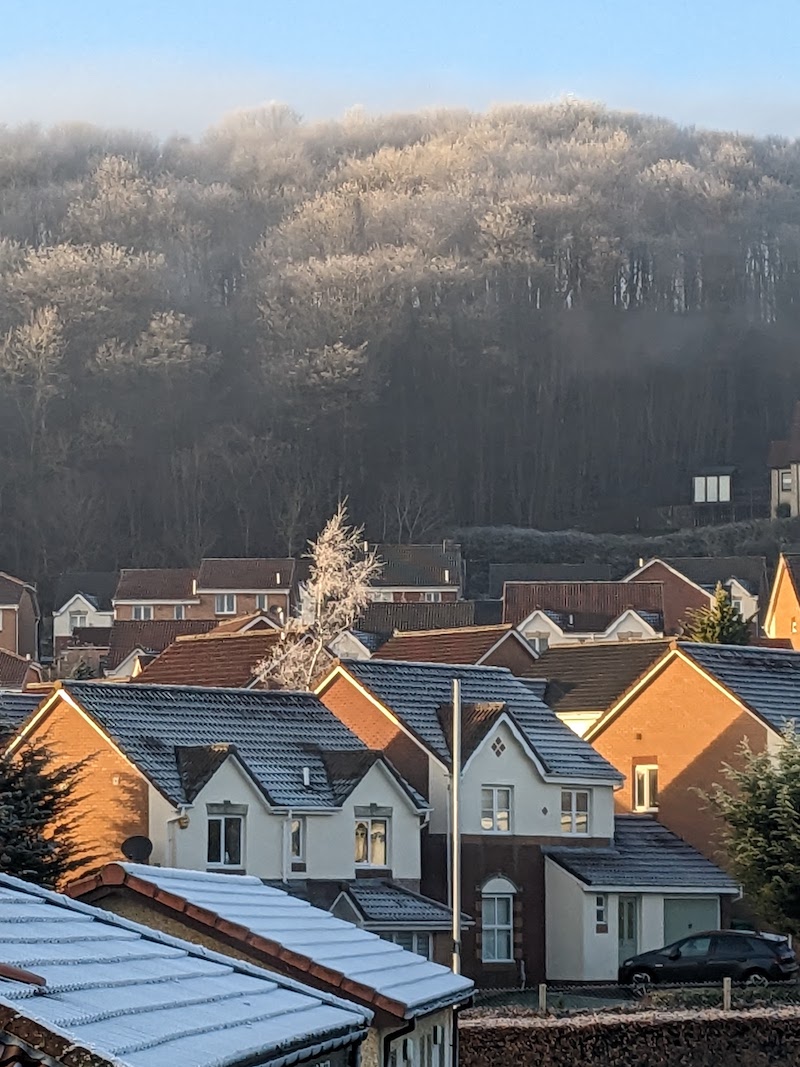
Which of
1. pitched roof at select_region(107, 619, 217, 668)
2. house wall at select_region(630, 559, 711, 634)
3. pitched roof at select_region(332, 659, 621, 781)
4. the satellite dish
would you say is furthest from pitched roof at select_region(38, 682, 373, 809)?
house wall at select_region(630, 559, 711, 634)

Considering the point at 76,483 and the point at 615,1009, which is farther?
the point at 76,483

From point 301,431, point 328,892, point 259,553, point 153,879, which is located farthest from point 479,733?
point 301,431

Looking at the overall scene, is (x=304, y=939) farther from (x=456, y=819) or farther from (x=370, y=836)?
(x=370, y=836)

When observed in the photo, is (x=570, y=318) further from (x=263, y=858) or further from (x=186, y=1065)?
(x=186, y=1065)

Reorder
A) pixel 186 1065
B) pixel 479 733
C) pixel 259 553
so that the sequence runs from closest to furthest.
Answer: pixel 186 1065
pixel 479 733
pixel 259 553

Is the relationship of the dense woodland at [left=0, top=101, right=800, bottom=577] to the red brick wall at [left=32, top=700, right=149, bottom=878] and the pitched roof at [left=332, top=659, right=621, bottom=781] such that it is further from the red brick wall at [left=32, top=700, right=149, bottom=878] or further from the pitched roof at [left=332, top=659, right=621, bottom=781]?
the red brick wall at [left=32, top=700, right=149, bottom=878]

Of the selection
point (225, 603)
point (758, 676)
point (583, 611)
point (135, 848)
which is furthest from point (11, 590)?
point (135, 848)
